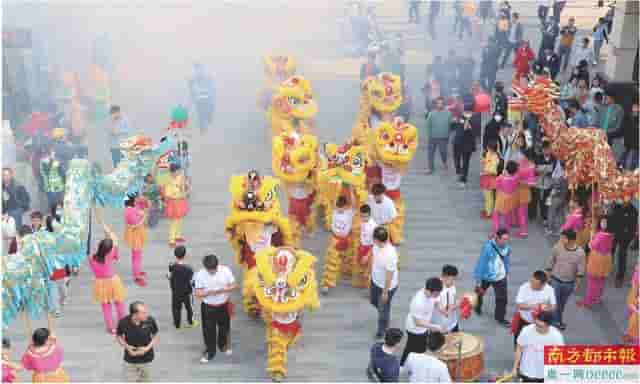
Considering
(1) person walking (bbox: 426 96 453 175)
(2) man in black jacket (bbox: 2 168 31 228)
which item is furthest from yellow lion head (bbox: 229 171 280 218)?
(1) person walking (bbox: 426 96 453 175)

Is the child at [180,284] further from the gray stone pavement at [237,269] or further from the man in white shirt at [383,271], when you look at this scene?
the man in white shirt at [383,271]

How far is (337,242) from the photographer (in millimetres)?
11469

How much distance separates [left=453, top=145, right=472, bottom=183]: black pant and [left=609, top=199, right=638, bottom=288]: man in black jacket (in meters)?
3.38

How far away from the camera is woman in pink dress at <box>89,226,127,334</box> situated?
10.3m

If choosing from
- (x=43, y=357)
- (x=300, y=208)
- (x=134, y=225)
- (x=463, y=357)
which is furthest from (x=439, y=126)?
(x=43, y=357)

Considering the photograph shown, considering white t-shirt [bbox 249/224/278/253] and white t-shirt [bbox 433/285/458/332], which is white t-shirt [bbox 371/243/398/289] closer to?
white t-shirt [bbox 433/285/458/332]

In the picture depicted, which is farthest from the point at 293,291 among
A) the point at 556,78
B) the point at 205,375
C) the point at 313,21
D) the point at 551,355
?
the point at 313,21

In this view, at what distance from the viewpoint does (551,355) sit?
8.79 m

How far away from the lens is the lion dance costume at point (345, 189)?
1159 cm

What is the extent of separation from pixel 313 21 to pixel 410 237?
1621 centimetres

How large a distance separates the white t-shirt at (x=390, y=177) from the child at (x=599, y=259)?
2.68m

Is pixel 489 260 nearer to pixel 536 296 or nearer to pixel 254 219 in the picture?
pixel 536 296

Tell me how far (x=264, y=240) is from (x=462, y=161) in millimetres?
5575

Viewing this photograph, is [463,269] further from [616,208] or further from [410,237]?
[616,208]
